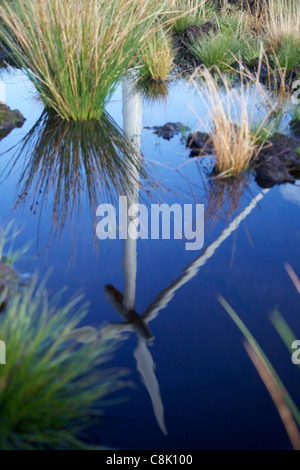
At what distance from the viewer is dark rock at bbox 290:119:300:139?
3.98m

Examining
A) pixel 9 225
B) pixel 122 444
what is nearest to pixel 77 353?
pixel 122 444

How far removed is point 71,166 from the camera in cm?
308

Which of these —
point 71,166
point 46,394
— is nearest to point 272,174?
point 71,166

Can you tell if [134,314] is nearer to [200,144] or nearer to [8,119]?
[200,144]

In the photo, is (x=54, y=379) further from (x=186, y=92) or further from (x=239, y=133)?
(x=186, y=92)

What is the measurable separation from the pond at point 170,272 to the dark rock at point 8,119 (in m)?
0.14

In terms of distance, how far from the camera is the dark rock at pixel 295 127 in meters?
3.98

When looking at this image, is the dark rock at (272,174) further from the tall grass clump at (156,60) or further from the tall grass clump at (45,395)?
the tall grass clump at (156,60)

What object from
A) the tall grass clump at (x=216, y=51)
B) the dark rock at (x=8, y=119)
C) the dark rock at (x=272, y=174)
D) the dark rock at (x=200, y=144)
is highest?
the tall grass clump at (x=216, y=51)

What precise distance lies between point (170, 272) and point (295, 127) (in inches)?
94.8

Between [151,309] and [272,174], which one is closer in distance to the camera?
[151,309]

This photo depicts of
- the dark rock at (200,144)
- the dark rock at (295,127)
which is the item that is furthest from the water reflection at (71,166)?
the dark rock at (295,127)
